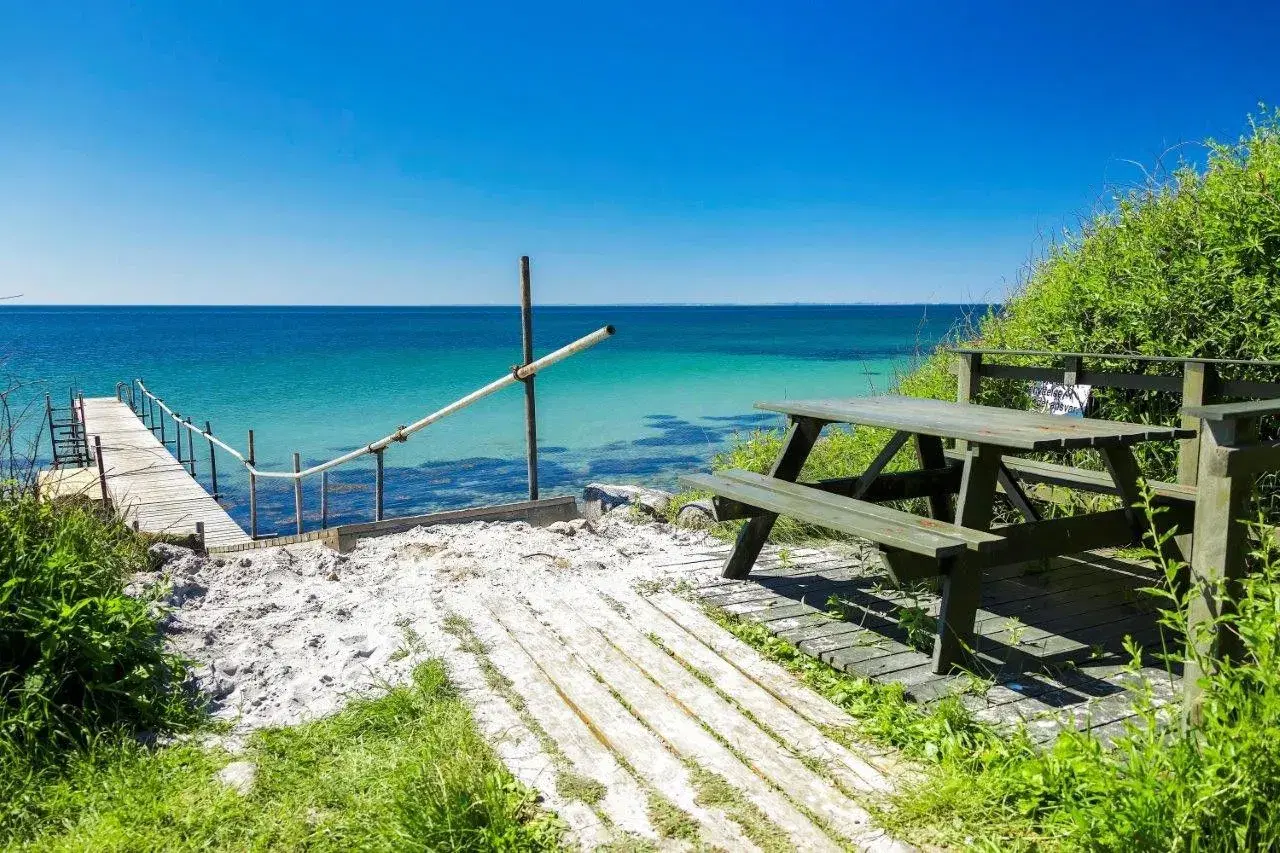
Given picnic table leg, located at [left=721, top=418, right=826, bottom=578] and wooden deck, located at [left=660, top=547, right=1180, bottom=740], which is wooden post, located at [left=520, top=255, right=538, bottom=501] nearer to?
wooden deck, located at [left=660, top=547, right=1180, bottom=740]

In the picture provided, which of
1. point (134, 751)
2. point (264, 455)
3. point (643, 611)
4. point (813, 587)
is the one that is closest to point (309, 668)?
point (134, 751)

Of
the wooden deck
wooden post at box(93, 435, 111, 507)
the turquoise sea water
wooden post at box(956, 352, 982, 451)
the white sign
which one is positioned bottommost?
the turquoise sea water

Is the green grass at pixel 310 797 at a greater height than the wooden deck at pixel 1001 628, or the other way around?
the wooden deck at pixel 1001 628

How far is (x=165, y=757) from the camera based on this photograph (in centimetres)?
308

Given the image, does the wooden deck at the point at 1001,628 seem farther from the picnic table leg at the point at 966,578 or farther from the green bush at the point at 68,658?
the green bush at the point at 68,658

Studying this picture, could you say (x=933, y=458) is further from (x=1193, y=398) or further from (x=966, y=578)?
(x=966, y=578)

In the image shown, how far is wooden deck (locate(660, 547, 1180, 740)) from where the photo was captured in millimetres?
3297

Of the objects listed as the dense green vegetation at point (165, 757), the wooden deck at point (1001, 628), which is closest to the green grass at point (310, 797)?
the dense green vegetation at point (165, 757)

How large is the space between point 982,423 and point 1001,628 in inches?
38.1

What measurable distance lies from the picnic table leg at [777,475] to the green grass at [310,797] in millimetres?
2112

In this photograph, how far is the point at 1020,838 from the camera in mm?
2439

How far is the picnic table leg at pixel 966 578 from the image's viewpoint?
11.6 ft

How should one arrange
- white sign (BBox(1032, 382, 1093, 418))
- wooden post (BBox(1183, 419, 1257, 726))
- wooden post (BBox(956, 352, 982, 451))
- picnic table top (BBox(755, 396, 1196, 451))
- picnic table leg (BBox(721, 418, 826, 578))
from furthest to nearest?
wooden post (BBox(956, 352, 982, 451))
white sign (BBox(1032, 382, 1093, 418))
picnic table leg (BBox(721, 418, 826, 578))
picnic table top (BBox(755, 396, 1196, 451))
wooden post (BBox(1183, 419, 1257, 726))

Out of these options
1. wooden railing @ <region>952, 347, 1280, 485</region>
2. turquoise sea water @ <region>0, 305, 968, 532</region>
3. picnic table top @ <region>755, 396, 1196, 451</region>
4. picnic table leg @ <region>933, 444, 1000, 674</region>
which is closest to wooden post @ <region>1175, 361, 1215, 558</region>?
wooden railing @ <region>952, 347, 1280, 485</region>
